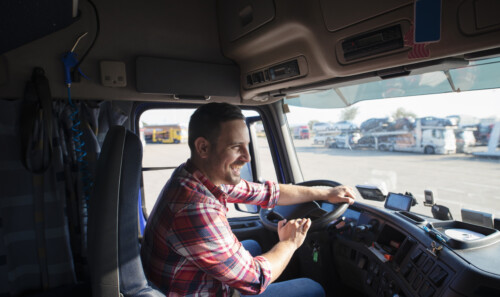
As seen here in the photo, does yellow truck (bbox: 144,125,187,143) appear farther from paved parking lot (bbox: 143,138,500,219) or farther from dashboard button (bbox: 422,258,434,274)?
dashboard button (bbox: 422,258,434,274)

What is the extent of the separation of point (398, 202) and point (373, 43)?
1.03m

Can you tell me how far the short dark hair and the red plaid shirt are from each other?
0.20 meters

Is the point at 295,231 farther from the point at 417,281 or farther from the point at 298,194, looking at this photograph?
the point at 417,281

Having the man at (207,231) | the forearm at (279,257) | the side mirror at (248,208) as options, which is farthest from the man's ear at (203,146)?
the side mirror at (248,208)

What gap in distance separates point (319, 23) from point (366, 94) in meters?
0.79

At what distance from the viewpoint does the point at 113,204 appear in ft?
3.55

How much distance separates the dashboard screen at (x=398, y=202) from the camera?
5.88ft

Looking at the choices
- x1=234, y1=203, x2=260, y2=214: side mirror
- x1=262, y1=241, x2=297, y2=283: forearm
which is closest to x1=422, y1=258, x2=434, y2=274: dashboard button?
x1=262, y1=241, x2=297, y2=283: forearm

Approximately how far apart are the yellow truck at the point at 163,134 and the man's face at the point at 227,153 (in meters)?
1.29

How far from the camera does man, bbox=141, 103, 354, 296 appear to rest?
3.78ft

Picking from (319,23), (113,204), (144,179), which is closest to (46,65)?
(144,179)

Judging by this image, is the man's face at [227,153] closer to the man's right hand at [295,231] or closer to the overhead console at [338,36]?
the man's right hand at [295,231]

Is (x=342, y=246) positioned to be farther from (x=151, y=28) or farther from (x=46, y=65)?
(x=46, y=65)

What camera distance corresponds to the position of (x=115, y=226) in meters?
1.07
